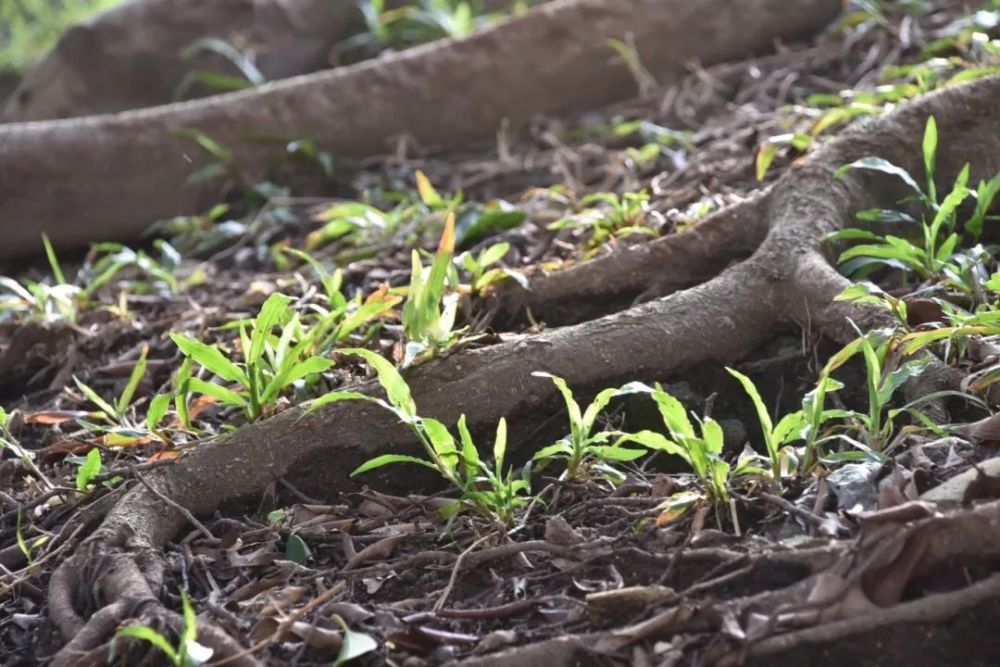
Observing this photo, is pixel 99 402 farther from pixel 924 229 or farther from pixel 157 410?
pixel 924 229

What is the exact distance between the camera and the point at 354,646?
175 centimetres

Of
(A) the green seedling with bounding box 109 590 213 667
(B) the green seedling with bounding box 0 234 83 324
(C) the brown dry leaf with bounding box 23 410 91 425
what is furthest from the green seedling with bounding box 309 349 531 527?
(B) the green seedling with bounding box 0 234 83 324

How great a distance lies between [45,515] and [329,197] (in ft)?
7.77

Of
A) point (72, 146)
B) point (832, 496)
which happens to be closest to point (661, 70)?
point (72, 146)

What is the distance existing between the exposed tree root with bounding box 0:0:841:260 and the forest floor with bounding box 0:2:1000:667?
832 mm

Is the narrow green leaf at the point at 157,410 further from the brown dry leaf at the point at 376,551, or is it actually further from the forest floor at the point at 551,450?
the brown dry leaf at the point at 376,551

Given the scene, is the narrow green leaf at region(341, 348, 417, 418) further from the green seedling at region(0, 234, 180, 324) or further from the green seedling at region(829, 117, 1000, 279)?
the green seedling at region(0, 234, 180, 324)

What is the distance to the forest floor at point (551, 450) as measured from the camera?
176 cm

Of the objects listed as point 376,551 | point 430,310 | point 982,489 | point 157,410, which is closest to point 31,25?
point 157,410

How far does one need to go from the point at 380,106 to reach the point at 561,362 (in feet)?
8.56

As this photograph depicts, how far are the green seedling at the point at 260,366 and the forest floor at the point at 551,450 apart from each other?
10mm

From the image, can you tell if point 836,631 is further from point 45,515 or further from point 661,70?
point 661,70

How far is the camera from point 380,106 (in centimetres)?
475

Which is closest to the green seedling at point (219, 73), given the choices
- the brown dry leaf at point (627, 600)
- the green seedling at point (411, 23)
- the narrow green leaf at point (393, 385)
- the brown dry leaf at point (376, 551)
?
the green seedling at point (411, 23)
